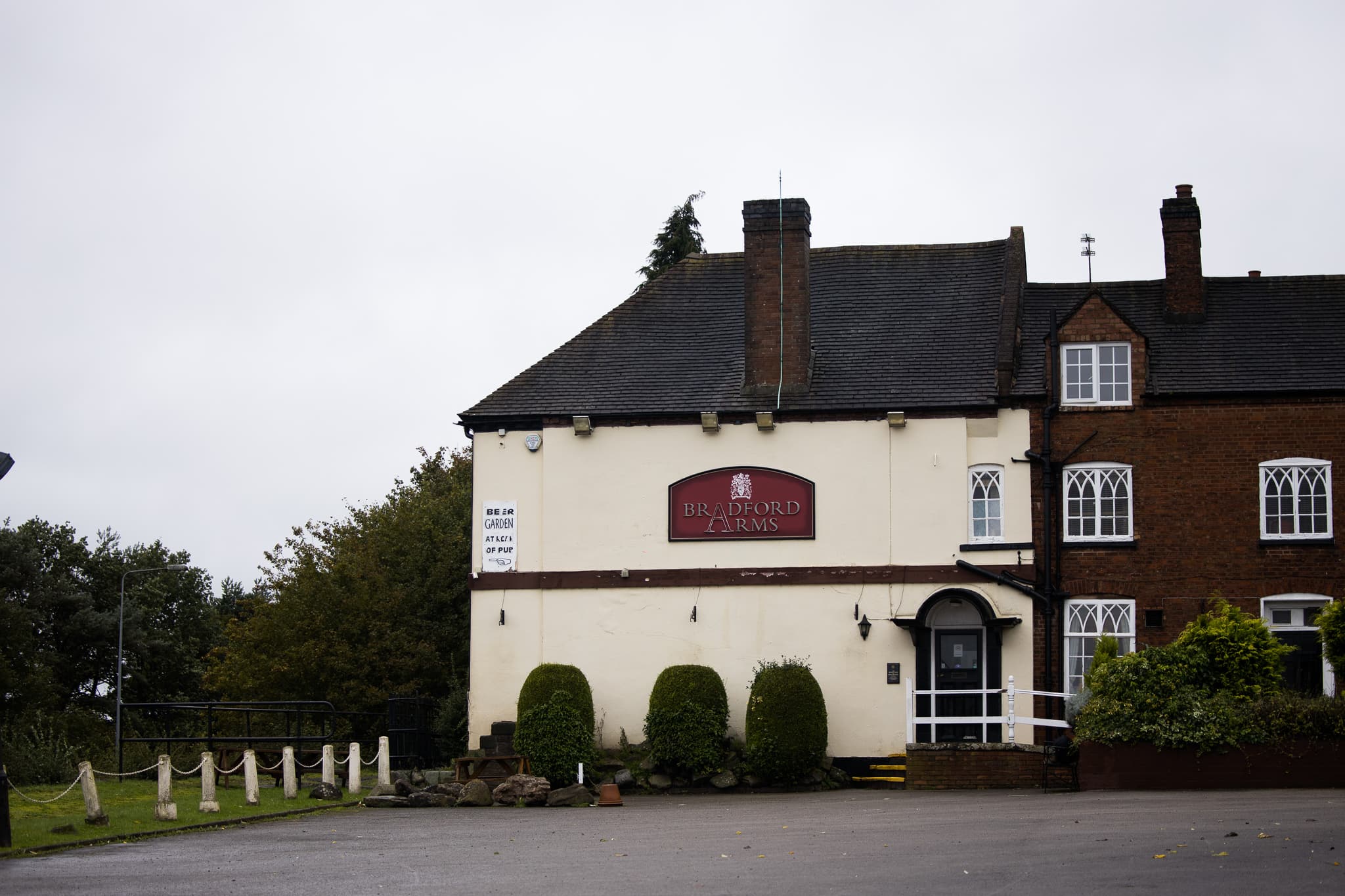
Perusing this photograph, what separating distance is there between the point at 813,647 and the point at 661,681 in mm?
2867

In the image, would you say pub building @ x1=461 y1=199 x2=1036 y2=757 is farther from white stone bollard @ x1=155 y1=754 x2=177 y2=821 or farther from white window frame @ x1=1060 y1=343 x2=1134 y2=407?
white stone bollard @ x1=155 y1=754 x2=177 y2=821

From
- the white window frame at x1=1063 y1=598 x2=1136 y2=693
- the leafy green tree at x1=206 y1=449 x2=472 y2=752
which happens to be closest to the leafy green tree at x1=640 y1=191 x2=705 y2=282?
the leafy green tree at x1=206 y1=449 x2=472 y2=752

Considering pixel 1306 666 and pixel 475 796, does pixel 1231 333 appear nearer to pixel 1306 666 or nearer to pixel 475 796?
pixel 1306 666

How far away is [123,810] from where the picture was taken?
65.7 feet

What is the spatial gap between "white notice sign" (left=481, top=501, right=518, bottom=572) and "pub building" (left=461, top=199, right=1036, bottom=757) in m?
0.05

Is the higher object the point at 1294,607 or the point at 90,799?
the point at 1294,607

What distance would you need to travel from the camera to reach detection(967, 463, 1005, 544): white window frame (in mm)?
27000

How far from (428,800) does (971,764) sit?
27.0 ft

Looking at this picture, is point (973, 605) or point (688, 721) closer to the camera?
point (688, 721)

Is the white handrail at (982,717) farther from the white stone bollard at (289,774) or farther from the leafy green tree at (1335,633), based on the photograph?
the white stone bollard at (289,774)

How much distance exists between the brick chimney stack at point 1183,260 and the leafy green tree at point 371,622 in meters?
20.5

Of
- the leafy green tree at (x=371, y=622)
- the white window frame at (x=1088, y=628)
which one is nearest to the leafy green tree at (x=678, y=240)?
the leafy green tree at (x=371, y=622)

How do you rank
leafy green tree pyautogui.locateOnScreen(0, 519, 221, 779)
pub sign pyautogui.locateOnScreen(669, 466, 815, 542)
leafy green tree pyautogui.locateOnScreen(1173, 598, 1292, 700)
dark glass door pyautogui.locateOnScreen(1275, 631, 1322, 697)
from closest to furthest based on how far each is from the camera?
leafy green tree pyautogui.locateOnScreen(1173, 598, 1292, 700)
dark glass door pyautogui.locateOnScreen(1275, 631, 1322, 697)
pub sign pyautogui.locateOnScreen(669, 466, 815, 542)
leafy green tree pyautogui.locateOnScreen(0, 519, 221, 779)

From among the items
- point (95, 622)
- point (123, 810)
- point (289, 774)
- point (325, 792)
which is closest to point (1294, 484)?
point (325, 792)
